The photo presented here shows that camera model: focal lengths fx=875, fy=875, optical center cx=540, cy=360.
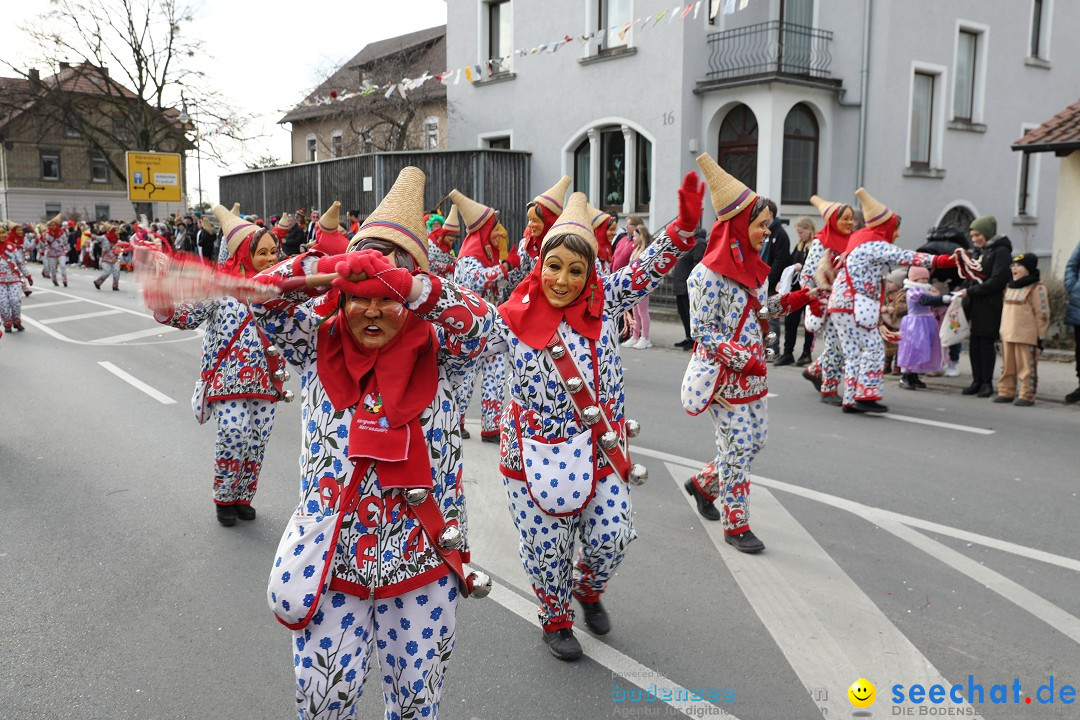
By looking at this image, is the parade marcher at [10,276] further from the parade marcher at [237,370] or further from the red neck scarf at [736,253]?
the red neck scarf at [736,253]

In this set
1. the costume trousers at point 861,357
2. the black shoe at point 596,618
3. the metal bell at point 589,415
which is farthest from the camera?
the costume trousers at point 861,357

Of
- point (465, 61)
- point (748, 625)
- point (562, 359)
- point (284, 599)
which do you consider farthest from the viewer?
point (465, 61)

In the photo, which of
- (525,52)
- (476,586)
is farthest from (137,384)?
(525,52)

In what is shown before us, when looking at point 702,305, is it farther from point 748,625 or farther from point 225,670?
point 225,670

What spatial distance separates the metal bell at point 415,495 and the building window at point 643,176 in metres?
19.0

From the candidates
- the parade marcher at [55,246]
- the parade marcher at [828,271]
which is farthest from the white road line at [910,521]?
the parade marcher at [55,246]

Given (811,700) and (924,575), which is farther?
(924,575)

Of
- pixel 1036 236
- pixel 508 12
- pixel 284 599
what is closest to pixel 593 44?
pixel 508 12

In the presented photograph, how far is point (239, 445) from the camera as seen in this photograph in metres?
5.32

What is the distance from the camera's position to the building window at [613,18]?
20734mm

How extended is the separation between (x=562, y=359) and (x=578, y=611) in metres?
1.45

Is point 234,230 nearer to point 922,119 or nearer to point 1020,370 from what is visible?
point 1020,370

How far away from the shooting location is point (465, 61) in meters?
25.3

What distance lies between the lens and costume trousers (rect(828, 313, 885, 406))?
867cm
